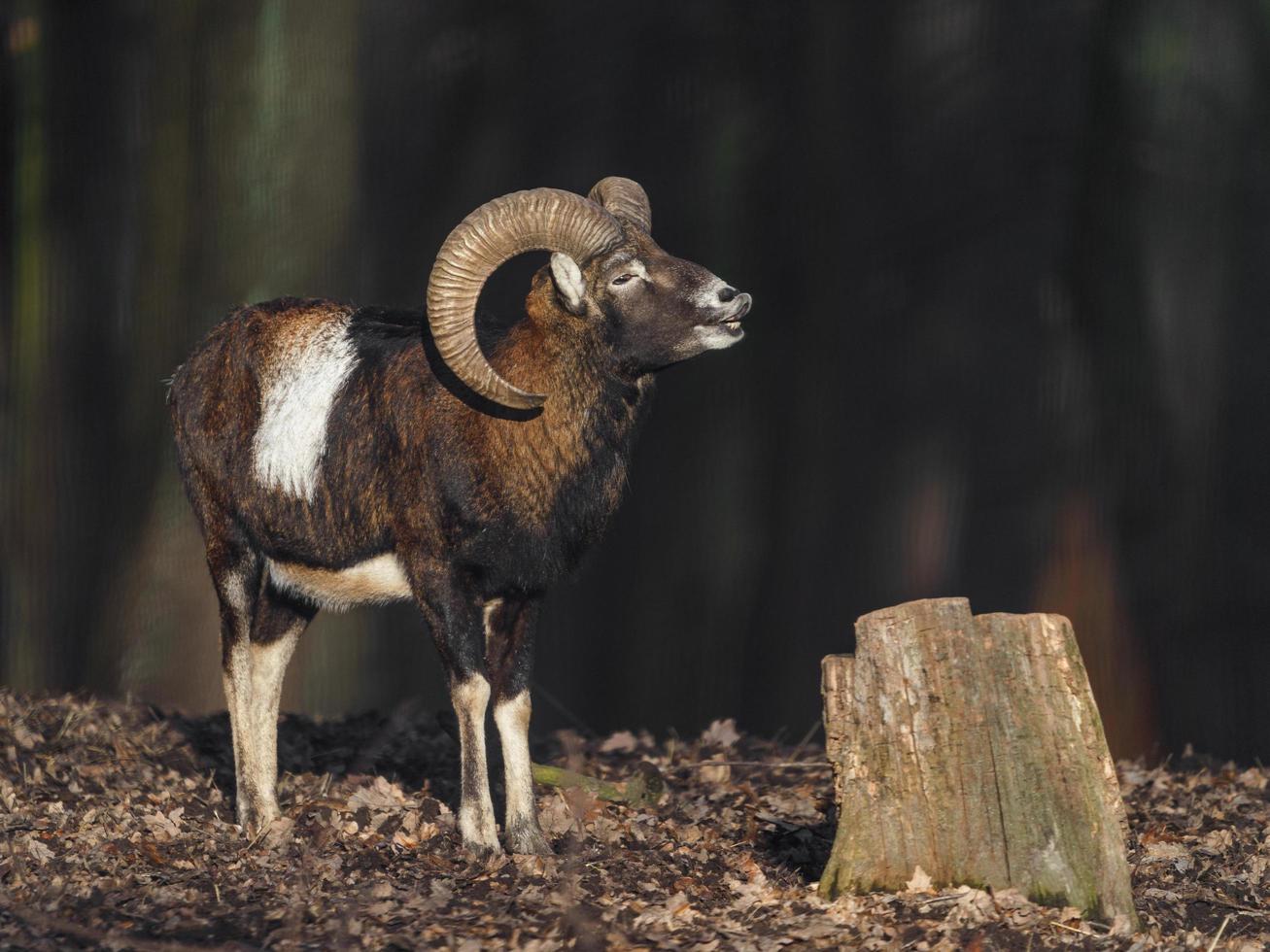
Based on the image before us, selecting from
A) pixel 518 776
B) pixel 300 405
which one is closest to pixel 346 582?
pixel 300 405

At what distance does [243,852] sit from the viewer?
28.5 ft

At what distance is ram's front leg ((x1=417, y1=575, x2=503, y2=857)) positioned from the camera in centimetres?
875

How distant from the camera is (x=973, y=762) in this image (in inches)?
293

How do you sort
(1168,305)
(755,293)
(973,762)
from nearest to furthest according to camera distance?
(973,762), (1168,305), (755,293)

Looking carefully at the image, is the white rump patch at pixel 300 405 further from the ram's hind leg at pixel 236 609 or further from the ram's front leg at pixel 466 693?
the ram's front leg at pixel 466 693

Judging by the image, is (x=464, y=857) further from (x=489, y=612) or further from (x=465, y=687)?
(x=489, y=612)

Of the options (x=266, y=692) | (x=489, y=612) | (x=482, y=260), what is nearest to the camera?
(x=482, y=260)

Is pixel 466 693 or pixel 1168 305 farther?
pixel 1168 305

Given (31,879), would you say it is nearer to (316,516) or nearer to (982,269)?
(316,516)

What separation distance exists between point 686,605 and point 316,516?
14.8 feet

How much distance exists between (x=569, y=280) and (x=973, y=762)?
3.13m

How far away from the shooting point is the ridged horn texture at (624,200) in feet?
30.6

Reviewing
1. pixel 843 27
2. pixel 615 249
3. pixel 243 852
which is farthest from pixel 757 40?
pixel 243 852

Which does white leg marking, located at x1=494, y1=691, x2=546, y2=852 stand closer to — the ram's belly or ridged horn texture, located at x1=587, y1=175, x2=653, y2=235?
the ram's belly
